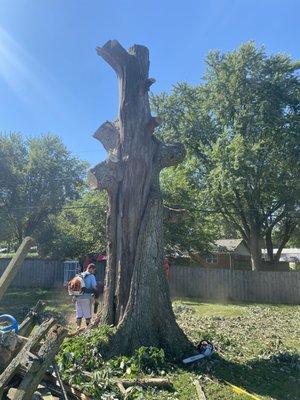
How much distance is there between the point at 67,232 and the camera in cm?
3048

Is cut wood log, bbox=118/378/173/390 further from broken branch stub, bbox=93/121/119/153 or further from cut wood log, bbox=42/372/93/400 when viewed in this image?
broken branch stub, bbox=93/121/119/153

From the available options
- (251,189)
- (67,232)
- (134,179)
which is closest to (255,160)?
(251,189)

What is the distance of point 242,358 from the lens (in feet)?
30.6

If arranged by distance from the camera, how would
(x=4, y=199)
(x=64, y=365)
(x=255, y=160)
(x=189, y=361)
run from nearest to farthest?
(x=64, y=365), (x=189, y=361), (x=255, y=160), (x=4, y=199)

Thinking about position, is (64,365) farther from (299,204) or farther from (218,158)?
(299,204)

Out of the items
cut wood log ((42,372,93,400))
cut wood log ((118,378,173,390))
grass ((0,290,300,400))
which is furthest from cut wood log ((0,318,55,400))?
cut wood log ((118,378,173,390))

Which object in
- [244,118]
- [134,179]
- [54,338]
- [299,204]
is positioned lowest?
[54,338]

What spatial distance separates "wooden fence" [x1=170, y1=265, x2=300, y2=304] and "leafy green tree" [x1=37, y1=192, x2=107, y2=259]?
229 inches

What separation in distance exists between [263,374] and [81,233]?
21350mm

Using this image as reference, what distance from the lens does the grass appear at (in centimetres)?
721

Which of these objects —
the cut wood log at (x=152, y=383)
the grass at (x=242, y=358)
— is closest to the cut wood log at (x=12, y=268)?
the grass at (x=242, y=358)

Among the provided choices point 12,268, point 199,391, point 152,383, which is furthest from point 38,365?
point 199,391

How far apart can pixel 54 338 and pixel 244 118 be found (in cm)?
2710

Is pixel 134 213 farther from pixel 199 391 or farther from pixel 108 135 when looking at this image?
pixel 199 391
